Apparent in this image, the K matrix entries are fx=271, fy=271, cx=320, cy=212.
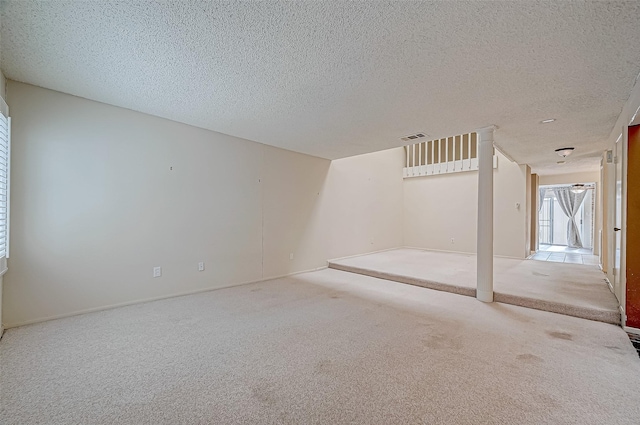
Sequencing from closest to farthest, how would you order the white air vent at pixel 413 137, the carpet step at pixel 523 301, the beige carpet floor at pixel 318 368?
the beige carpet floor at pixel 318 368 → the carpet step at pixel 523 301 → the white air vent at pixel 413 137

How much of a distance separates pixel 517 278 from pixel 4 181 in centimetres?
686

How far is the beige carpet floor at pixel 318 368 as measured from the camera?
1653 millimetres

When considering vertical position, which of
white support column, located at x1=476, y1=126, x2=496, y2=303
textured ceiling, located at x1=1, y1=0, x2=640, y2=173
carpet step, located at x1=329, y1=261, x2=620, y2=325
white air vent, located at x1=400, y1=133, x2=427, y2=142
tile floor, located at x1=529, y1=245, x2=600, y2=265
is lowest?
→ carpet step, located at x1=329, y1=261, x2=620, y2=325

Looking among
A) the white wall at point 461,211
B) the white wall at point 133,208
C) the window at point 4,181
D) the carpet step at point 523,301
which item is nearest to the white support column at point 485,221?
Answer: the carpet step at point 523,301

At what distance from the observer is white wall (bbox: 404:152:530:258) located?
6.78 metres

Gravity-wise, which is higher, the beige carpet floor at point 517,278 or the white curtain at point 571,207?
the white curtain at point 571,207

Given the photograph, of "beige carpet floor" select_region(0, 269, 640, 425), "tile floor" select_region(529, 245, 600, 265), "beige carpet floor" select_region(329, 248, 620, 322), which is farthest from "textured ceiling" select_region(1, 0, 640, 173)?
"tile floor" select_region(529, 245, 600, 265)

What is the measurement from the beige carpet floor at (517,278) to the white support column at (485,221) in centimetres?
18

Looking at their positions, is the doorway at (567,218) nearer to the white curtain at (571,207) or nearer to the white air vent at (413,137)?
the white curtain at (571,207)

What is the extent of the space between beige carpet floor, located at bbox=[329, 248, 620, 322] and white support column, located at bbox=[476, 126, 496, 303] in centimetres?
18

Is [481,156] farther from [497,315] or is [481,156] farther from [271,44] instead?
[271,44]

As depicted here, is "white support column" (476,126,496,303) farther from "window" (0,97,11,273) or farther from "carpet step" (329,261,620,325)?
"window" (0,97,11,273)

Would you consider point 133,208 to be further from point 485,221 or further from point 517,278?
point 517,278

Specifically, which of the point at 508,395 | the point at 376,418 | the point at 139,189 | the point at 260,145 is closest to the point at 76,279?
the point at 139,189
